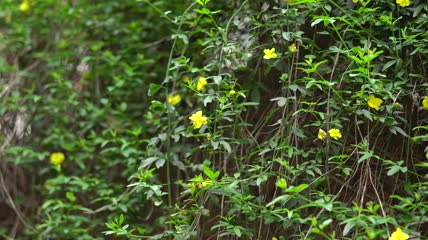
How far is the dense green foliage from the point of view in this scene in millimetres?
1631

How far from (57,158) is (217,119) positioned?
1.09 metres

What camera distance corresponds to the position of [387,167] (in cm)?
166

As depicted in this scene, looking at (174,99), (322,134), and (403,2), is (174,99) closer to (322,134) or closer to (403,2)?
(322,134)

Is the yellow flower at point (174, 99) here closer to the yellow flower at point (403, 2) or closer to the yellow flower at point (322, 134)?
the yellow flower at point (322, 134)

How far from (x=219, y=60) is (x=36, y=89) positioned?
1.21 metres

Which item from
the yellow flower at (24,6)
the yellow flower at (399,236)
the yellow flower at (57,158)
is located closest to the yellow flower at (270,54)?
the yellow flower at (399,236)

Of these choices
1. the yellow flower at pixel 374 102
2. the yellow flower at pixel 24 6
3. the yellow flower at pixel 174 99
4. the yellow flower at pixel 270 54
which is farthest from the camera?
the yellow flower at pixel 24 6

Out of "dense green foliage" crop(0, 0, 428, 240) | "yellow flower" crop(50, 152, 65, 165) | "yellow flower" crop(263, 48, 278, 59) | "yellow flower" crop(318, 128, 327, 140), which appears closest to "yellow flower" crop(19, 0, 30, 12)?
"dense green foliage" crop(0, 0, 428, 240)

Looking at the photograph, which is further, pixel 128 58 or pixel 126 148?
pixel 128 58

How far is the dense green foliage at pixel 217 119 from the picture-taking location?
163cm

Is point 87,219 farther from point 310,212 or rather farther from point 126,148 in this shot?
point 310,212

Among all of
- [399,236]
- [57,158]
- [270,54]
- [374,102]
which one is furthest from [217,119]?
[57,158]

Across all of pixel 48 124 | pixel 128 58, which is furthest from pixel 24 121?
pixel 128 58

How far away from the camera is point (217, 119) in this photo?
5.60ft
